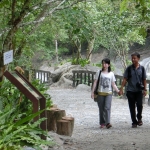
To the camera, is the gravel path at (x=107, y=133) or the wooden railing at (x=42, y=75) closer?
the gravel path at (x=107, y=133)

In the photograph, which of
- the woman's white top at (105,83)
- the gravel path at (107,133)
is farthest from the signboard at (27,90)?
the woman's white top at (105,83)

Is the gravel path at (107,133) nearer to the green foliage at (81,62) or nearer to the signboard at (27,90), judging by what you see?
the signboard at (27,90)

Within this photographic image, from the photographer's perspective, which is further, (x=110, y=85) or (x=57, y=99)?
(x=57, y=99)

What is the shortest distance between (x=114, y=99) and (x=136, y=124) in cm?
678

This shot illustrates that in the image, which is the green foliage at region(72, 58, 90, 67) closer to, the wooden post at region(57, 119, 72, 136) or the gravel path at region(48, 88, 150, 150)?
the gravel path at region(48, 88, 150, 150)

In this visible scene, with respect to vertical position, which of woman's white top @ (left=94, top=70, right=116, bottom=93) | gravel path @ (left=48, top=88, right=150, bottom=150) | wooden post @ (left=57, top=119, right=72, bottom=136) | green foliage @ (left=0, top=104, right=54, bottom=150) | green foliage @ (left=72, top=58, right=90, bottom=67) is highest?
green foliage @ (left=72, top=58, right=90, bottom=67)

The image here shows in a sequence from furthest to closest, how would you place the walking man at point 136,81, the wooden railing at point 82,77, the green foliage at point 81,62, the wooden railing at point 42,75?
1. the wooden railing at point 42,75
2. the green foliage at point 81,62
3. the wooden railing at point 82,77
4. the walking man at point 136,81

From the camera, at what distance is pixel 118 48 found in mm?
22156

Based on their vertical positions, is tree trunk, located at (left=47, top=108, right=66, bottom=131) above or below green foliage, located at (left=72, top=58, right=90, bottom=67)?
below

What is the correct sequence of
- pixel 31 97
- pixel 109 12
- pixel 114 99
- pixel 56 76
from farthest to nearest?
pixel 56 76, pixel 109 12, pixel 114 99, pixel 31 97

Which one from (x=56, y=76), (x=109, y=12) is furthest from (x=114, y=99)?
(x=56, y=76)

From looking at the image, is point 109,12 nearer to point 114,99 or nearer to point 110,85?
point 114,99

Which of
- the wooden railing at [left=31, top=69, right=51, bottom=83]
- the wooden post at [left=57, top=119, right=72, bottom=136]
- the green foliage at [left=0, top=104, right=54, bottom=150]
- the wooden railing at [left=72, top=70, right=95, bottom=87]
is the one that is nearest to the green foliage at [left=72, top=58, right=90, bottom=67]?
the wooden railing at [left=72, top=70, right=95, bottom=87]

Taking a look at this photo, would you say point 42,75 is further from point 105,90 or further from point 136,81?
point 136,81
